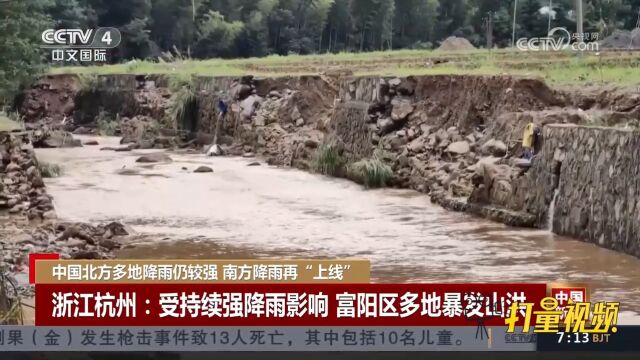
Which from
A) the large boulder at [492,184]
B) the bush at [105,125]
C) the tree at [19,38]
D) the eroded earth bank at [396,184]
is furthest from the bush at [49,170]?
the bush at [105,125]

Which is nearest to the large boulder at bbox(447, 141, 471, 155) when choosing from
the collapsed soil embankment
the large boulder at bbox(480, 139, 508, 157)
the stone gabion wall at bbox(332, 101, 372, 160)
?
the collapsed soil embankment

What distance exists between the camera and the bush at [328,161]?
54.2ft

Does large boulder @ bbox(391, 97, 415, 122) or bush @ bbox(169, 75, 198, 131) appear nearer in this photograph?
large boulder @ bbox(391, 97, 415, 122)

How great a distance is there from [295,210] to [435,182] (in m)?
2.37

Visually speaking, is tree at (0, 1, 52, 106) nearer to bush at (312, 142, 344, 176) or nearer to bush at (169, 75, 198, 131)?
bush at (312, 142, 344, 176)

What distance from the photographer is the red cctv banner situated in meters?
4.69

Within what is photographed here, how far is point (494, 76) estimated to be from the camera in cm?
1463

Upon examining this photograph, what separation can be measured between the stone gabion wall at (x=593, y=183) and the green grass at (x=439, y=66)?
3.55 m

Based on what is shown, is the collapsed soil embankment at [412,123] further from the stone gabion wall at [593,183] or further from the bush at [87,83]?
the bush at [87,83]

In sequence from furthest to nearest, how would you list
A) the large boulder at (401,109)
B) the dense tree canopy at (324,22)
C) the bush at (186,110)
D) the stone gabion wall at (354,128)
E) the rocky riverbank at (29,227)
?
the dense tree canopy at (324,22)
the bush at (186,110)
the stone gabion wall at (354,128)
the large boulder at (401,109)
the rocky riverbank at (29,227)

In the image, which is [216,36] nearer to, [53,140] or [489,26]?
[489,26]

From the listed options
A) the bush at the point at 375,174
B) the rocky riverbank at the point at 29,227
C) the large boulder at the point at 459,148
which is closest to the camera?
the rocky riverbank at the point at 29,227

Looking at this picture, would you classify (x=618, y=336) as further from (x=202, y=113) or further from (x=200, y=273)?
(x=202, y=113)

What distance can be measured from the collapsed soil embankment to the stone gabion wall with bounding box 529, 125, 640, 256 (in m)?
0.36
